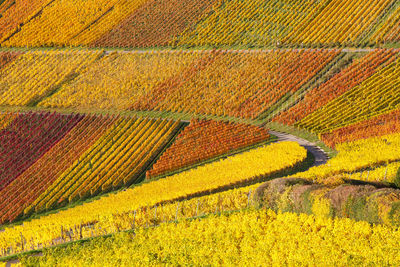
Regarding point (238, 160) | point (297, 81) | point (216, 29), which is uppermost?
point (216, 29)

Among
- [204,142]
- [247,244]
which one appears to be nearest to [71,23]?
[204,142]

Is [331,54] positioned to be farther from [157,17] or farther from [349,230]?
[349,230]

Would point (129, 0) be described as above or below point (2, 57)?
above

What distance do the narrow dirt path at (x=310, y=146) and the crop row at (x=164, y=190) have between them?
1419 millimetres

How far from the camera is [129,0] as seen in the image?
10475cm

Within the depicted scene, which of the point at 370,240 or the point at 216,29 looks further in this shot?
the point at 216,29

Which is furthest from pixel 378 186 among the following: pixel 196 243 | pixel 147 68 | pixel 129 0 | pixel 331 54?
pixel 129 0

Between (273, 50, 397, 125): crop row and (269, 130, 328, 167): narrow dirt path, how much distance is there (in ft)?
7.27

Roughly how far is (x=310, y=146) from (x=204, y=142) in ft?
32.2

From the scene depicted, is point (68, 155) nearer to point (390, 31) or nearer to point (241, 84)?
point (241, 84)

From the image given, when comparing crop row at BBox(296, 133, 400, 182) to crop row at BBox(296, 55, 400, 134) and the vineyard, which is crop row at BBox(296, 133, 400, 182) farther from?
crop row at BBox(296, 55, 400, 134)

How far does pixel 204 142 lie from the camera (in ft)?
202

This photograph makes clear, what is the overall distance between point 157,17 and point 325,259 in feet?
249

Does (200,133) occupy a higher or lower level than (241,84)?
lower
